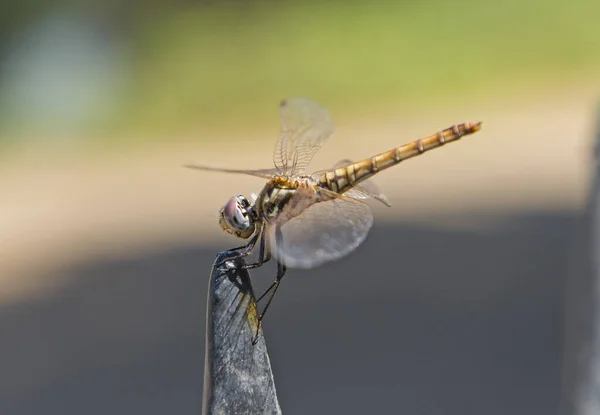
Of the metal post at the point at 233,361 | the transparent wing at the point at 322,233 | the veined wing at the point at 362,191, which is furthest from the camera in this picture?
the veined wing at the point at 362,191

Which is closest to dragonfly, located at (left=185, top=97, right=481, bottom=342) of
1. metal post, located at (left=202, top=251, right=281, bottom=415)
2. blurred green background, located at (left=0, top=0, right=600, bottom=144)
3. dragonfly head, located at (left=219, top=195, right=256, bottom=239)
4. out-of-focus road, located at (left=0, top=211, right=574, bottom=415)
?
dragonfly head, located at (left=219, top=195, right=256, bottom=239)

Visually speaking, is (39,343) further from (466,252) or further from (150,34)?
(150,34)

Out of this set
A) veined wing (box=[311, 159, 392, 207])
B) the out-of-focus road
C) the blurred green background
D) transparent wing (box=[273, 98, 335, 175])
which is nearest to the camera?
veined wing (box=[311, 159, 392, 207])

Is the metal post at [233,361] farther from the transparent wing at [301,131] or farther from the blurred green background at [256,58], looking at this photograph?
the blurred green background at [256,58]

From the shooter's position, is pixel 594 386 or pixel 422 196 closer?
pixel 594 386

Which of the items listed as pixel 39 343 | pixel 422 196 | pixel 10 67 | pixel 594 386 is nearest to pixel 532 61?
pixel 422 196

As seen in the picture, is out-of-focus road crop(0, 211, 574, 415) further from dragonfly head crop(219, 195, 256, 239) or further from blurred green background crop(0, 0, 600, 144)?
blurred green background crop(0, 0, 600, 144)

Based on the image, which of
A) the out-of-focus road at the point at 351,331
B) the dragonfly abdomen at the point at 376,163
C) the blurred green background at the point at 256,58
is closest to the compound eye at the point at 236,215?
the dragonfly abdomen at the point at 376,163
